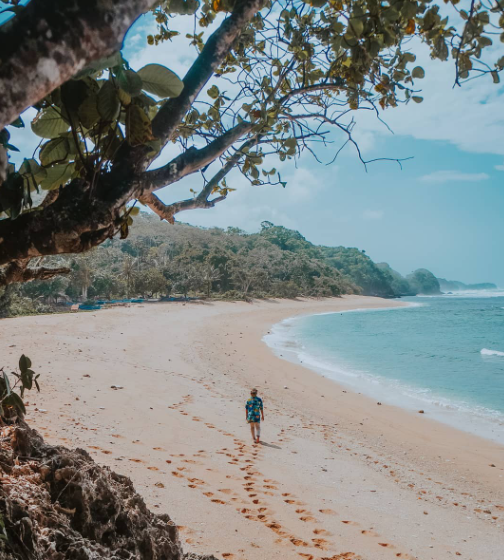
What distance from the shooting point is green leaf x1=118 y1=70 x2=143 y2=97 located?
110cm

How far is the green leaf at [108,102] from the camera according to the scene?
113cm

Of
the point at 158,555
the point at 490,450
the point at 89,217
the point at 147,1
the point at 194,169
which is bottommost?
the point at 490,450

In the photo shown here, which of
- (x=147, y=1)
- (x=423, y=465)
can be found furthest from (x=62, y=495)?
(x=423, y=465)

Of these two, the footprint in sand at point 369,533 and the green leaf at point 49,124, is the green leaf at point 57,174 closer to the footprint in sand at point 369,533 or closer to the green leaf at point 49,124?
the green leaf at point 49,124

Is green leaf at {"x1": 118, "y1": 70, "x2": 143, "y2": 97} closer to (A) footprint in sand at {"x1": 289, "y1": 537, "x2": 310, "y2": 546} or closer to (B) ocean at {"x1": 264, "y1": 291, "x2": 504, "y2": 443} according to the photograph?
(A) footprint in sand at {"x1": 289, "y1": 537, "x2": 310, "y2": 546}

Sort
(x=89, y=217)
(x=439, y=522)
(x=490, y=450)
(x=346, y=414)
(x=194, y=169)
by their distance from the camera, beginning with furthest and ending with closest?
(x=346, y=414) < (x=490, y=450) < (x=439, y=522) < (x=194, y=169) < (x=89, y=217)

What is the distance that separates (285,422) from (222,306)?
103 ft

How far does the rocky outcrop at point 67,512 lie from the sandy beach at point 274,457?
1.39m

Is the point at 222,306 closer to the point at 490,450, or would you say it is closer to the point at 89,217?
the point at 490,450

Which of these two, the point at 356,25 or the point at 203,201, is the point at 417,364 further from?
the point at 356,25

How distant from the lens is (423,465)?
7.37m

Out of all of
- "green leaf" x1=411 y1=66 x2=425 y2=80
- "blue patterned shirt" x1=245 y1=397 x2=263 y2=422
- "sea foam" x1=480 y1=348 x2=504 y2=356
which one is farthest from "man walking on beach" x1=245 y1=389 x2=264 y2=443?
"sea foam" x1=480 y1=348 x2=504 y2=356

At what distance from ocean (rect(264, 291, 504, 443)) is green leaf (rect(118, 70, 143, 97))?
10.4 metres

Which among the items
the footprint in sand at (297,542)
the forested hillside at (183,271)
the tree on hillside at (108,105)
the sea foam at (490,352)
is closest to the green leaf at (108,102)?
the tree on hillside at (108,105)
